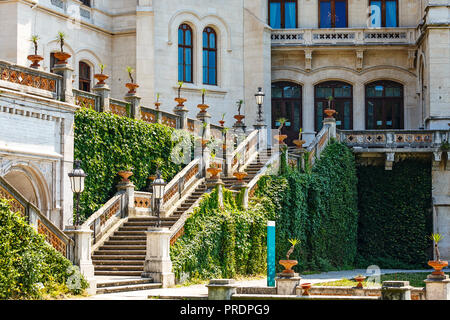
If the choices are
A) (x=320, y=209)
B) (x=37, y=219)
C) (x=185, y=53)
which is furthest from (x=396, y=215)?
(x=37, y=219)

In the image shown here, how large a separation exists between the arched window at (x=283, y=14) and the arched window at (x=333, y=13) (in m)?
1.34

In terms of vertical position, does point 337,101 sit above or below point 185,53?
below

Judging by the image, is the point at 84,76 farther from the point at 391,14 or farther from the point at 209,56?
the point at 391,14

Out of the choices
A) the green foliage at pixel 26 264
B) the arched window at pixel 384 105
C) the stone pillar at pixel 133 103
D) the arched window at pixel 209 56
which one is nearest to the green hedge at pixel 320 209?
the stone pillar at pixel 133 103

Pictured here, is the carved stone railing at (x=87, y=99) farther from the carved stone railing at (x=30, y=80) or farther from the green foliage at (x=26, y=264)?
the green foliage at (x=26, y=264)

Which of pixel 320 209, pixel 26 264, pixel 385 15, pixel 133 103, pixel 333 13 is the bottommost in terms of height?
pixel 26 264

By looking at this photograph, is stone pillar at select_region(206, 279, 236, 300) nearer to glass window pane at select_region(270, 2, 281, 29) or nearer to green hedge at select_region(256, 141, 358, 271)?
green hedge at select_region(256, 141, 358, 271)

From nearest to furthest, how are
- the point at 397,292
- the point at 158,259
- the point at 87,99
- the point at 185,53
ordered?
A: the point at 397,292 → the point at 158,259 → the point at 87,99 → the point at 185,53

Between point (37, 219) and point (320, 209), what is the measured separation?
1555cm

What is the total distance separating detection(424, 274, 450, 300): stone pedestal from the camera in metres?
19.9

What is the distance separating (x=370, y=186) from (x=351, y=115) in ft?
18.5

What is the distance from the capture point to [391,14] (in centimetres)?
4312

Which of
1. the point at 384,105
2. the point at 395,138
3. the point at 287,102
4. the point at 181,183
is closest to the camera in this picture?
the point at 181,183
